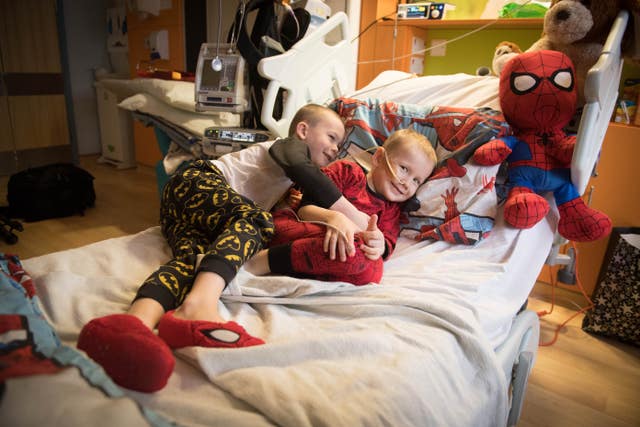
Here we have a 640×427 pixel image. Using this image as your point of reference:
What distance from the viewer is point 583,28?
132 centimetres

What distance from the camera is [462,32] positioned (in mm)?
2475

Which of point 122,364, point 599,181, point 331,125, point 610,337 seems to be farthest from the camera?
point 599,181

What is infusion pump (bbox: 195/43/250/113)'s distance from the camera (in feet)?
5.61

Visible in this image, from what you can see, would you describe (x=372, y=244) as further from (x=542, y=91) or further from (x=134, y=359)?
(x=542, y=91)

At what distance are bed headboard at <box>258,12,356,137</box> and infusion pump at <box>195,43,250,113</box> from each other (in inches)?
6.4

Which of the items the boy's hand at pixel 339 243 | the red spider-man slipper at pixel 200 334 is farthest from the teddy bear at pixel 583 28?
the red spider-man slipper at pixel 200 334

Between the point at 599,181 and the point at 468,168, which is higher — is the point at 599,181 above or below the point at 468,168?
below

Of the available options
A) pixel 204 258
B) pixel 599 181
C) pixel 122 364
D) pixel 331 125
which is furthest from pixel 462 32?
pixel 122 364

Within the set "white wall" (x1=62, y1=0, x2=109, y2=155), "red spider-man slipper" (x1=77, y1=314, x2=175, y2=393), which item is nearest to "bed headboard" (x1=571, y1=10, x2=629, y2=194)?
"red spider-man slipper" (x1=77, y1=314, x2=175, y2=393)

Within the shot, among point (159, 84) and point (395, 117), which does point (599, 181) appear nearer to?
point (395, 117)

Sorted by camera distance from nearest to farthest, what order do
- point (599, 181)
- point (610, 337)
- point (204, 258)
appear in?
1. point (204, 258)
2. point (610, 337)
3. point (599, 181)

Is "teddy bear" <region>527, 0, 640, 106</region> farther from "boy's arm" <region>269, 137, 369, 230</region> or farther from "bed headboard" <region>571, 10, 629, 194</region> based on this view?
"boy's arm" <region>269, 137, 369, 230</region>

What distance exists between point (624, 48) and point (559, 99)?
0.88ft

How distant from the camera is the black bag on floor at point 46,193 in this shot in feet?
8.38
